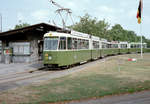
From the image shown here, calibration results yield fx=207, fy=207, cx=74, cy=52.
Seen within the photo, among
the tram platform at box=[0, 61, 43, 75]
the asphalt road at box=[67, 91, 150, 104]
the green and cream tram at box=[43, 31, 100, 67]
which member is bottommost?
the asphalt road at box=[67, 91, 150, 104]

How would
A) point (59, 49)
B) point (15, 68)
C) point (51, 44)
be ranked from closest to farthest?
point (59, 49)
point (51, 44)
point (15, 68)

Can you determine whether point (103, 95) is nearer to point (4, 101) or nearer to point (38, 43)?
point (4, 101)

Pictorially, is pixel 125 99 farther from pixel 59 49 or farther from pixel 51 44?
pixel 51 44

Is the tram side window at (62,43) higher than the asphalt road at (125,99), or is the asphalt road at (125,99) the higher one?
the tram side window at (62,43)

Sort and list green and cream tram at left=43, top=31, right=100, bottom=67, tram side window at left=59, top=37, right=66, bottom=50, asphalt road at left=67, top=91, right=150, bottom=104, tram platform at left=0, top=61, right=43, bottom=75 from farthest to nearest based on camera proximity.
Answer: tram side window at left=59, top=37, right=66, bottom=50, green and cream tram at left=43, top=31, right=100, bottom=67, tram platform at left=0, top=61, right=43, bottom=75, asphalt road at left=67, top=91, right=150, bottom=104

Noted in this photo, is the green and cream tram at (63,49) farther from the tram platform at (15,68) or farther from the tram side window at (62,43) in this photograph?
the tram platform at (15,68)

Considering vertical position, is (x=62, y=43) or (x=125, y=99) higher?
(x=62, y=43)

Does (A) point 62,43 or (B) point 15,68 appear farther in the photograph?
(B) point 15,68

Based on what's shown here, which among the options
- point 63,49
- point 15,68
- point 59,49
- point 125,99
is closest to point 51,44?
point 59,49

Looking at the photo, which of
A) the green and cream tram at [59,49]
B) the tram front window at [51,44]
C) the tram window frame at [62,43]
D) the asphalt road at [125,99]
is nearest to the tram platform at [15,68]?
the green and cream tram at [59,49]

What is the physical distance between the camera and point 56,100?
285 inches

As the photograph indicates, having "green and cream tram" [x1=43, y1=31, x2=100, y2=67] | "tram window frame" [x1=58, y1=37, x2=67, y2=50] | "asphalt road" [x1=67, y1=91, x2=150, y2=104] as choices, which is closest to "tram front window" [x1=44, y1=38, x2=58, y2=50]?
"green and cream tram" [x1=43, y1=31, x2=100, y2=67]

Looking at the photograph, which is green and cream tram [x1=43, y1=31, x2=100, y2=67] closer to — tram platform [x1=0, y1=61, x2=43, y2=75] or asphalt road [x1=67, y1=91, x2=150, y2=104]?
tram platform [x1=0, y1=61, x2=43, y2=75]

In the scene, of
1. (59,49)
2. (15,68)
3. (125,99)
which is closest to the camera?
(125,99)
